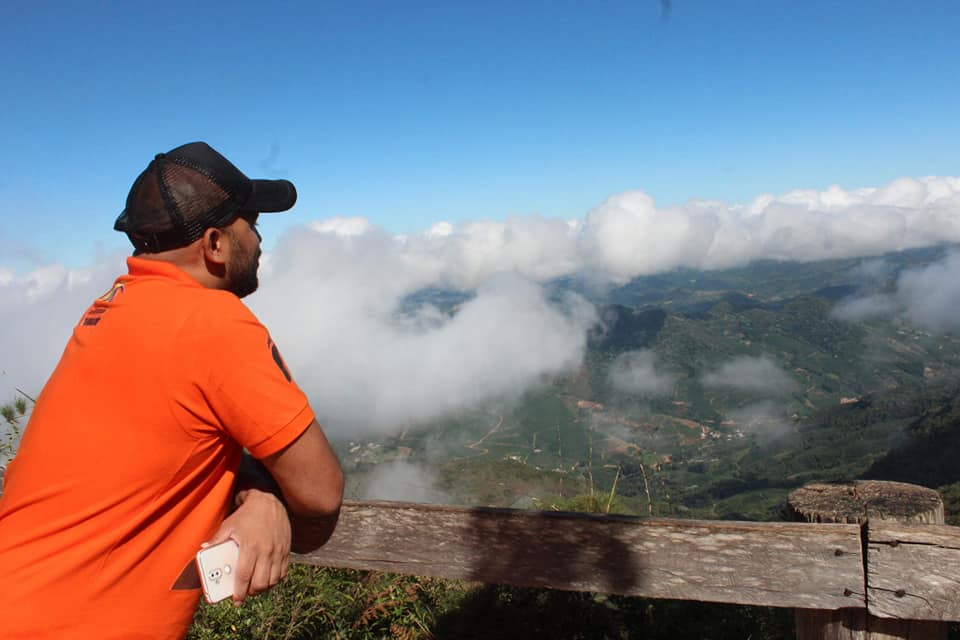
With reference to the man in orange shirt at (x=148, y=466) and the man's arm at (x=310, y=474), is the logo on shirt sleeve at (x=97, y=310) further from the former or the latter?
the man's arm at (x=310, y=474)

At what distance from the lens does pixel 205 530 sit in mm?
1539

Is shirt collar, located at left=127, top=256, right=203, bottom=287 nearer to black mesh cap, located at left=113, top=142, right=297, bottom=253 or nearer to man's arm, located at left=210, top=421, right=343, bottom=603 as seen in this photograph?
black mesh cap, located at left=113, top=142, right=297, bottom=253

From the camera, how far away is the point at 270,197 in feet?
6.03

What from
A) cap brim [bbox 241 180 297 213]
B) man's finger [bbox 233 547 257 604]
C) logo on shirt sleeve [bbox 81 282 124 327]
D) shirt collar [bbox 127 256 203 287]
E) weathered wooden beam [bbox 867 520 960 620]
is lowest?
weathered wooden beam [bbox 867 520 960 620]

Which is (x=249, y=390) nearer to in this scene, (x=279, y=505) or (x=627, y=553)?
(x=279, y=505)

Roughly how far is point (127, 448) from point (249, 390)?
1.20ft

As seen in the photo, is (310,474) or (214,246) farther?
(214,246)

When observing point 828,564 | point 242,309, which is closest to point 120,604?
point 242,309

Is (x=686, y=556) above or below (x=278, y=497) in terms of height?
below

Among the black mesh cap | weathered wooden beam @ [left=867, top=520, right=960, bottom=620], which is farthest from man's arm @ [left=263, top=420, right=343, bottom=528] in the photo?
weathered wooden beam @ [left=867, top=520, right=960, bottom=620]

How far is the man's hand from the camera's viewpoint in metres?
1.47

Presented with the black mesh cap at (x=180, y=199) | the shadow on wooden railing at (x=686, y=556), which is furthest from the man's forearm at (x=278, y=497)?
the shadow on wooden railing at (x=686, y=556)

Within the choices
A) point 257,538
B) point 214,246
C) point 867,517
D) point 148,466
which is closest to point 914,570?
point 867,517

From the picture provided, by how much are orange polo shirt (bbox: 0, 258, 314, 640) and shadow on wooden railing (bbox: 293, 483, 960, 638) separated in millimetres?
1530
